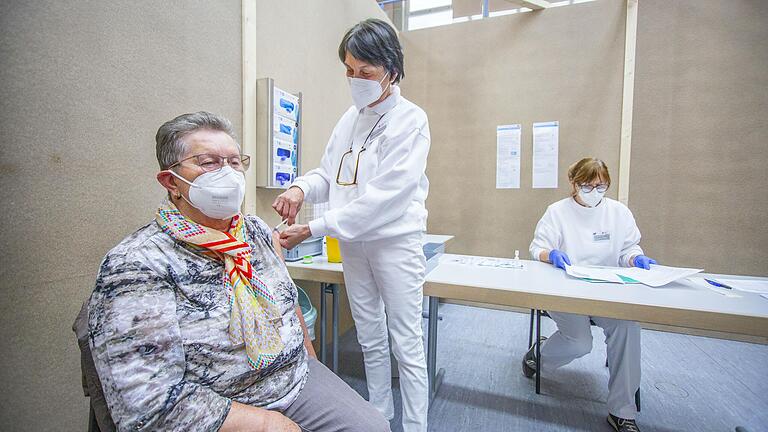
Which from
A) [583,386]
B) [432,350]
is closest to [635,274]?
[583,386]

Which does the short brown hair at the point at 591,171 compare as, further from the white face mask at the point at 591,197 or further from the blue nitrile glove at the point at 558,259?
the blue nitrile glove at the point at 558,259

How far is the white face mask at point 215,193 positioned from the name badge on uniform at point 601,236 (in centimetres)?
189

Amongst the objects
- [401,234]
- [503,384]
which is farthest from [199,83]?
[503,384]

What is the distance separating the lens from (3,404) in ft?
3.01

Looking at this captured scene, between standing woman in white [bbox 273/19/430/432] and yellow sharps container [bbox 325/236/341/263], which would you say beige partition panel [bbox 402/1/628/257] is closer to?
yellow sharps container [bbox 325/236/341/263]

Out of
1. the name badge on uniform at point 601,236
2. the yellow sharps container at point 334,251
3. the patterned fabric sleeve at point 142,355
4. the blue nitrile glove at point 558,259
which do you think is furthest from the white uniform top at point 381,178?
the name badge on uniform at point 601,236

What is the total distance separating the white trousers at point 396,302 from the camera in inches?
50.7

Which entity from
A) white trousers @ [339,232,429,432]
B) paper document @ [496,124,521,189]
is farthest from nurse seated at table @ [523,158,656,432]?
paper document @ [496,124,521,189]

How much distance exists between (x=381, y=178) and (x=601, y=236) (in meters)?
1.45

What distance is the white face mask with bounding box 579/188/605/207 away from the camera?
1874mm

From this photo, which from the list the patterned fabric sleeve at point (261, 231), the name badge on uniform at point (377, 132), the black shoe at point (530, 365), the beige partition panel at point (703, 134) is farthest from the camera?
the beige partition panel at point (703, 134)

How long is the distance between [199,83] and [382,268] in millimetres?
1061

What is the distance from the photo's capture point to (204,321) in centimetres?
79

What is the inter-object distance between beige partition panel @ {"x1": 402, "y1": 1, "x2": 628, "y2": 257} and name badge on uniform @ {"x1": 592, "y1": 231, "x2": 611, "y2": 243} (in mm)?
1099
